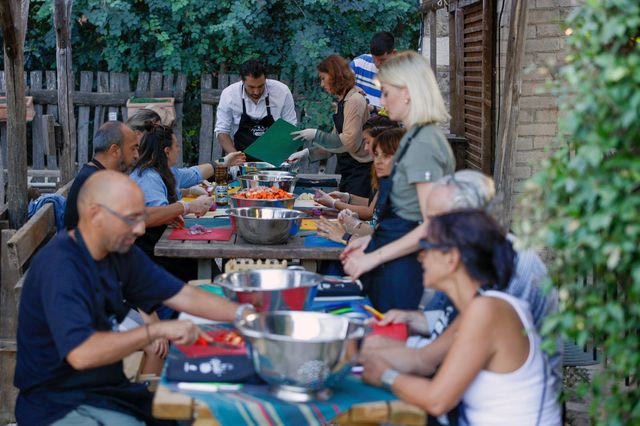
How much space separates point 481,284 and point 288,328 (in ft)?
2.18

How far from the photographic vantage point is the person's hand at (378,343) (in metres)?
3.42

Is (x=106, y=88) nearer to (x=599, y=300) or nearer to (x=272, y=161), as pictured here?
(x=272, y=161)

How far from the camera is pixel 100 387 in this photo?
3584 millimetres

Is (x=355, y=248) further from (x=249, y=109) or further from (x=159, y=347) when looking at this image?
(x=249, y=109)

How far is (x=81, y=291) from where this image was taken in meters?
3.32

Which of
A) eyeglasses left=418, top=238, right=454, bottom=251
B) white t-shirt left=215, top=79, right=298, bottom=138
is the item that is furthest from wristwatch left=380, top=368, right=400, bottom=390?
white t-shirt left=215, top=79, right=298, bottom=138

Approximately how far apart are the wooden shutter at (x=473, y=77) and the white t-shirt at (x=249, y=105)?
1.77 m

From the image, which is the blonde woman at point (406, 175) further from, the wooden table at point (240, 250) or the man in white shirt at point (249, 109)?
the man in white shirt at point (249, 109)

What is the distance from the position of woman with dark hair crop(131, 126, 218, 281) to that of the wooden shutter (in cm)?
322

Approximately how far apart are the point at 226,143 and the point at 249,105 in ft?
1.34

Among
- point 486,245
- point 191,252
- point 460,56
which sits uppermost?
point 460,56

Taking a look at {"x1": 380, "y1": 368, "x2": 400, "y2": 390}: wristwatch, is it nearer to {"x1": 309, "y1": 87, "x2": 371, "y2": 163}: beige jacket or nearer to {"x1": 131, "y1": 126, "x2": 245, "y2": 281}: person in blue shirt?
{"x1": 131, "y1": 126, "x2": 245, "y2": 281}: person in blue shirt

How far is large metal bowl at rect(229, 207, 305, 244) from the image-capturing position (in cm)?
532

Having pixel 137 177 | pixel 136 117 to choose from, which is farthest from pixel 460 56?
pixel 137 177
